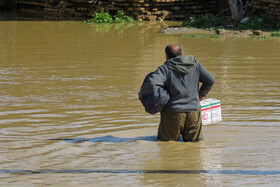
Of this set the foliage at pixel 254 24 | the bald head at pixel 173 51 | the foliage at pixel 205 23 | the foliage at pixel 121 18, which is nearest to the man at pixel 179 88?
the bald head at pixel 173 51

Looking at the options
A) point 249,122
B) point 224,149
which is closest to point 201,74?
point 224,149

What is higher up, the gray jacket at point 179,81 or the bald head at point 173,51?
the bald head at point 173,51

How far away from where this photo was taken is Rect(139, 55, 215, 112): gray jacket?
566 cm

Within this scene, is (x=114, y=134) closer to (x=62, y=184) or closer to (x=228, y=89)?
(x=62, y=184)

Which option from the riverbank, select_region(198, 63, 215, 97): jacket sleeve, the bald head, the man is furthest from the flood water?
the bald head

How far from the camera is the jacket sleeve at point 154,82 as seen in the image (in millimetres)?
5618

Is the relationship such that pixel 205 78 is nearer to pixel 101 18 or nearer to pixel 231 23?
pixel 231 23

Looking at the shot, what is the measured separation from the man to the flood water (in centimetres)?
23

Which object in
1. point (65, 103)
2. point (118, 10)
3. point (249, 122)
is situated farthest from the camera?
point (118, 10)

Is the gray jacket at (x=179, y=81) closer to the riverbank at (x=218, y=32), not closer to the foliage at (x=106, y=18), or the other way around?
the riverbank at (x=218, y=32)

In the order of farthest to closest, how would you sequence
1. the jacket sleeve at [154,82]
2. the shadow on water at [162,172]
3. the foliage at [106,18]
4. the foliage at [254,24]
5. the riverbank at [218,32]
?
the foliage at [106,18] → the foliage at [254,24] → the riverbank at [218,32] → the jacket sleeve at [154,82] → the shadow on water at [162,172]

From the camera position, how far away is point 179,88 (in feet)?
18.8

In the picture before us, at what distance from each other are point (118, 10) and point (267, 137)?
46.3ft

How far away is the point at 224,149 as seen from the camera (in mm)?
5898
